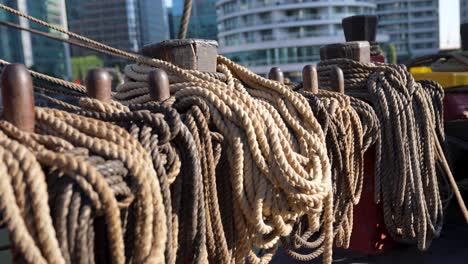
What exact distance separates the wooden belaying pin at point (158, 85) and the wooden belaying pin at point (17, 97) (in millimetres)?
386

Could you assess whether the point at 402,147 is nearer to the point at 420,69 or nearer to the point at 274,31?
the point at 420,69

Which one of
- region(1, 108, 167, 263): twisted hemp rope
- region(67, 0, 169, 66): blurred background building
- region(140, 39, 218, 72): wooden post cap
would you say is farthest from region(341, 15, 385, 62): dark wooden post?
region(67, 0, 169, 66): blurred background building

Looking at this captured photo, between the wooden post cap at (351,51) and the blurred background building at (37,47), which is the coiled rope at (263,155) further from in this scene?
the blurred background building at (37,47)

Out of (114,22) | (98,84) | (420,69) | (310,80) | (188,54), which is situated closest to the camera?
(98,84)

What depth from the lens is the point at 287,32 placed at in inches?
1433

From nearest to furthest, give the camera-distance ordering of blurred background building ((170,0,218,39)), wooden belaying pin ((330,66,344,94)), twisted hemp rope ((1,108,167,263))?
1. twisted hemp rope ((1,108,167,263))
2. wooden belaying pin ((330,66,344,94))
3. blurred background building ((170,0,218,39))

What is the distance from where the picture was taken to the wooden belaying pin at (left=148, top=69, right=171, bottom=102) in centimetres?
128

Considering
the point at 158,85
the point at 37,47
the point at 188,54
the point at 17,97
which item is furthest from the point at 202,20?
the point at 17,97

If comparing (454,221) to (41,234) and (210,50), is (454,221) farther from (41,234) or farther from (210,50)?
(41,234)

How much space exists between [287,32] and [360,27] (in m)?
34.1

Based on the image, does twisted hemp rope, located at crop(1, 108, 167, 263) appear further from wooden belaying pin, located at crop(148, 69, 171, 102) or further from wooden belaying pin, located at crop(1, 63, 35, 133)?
wooden belaying pin, located at crop(148, 69, 171, 102)

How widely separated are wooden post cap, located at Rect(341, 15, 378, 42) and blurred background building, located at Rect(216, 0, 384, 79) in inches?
1219

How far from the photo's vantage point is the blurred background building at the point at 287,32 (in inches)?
1384

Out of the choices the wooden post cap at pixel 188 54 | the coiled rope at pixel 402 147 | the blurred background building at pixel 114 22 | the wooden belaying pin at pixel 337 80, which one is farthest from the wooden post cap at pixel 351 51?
the blurred background building at pixel 114 22
